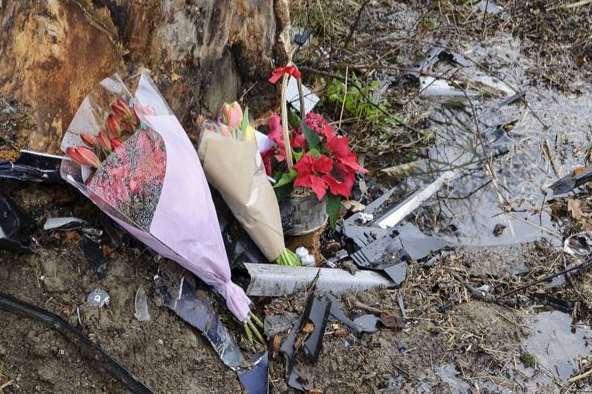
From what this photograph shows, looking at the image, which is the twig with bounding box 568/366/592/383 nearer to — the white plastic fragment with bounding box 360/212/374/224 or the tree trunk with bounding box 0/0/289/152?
the white plastic fragment with bounding box 360/212/374/224

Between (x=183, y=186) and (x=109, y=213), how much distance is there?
257mm

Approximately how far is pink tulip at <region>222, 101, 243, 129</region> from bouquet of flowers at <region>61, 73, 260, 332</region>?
29 centimetres

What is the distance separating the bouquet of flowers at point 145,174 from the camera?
1978 mm

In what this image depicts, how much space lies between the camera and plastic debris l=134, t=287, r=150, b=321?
2.12 meters

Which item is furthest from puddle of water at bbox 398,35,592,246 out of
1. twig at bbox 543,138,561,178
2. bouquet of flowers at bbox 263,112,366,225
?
bouquet of flowers at bbox 263,112,366,225

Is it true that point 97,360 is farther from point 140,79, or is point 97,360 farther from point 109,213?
point 140,79

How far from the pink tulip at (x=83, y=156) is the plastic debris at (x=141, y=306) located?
474mm

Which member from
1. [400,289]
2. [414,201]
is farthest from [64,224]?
[414,201]

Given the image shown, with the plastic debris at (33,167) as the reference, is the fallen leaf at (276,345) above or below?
below

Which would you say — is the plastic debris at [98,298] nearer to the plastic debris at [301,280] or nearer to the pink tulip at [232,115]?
the plastic debris at [301,280]

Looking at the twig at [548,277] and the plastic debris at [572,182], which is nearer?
the twig at [548,277]

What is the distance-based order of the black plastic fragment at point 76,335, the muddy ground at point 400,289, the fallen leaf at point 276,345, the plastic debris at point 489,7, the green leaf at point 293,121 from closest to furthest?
the black plastic fragment at point 76,335
the muddy ground at point 400,289
the fallen leaf at point 276,345
the green leaf at point 293,121
the plastic debris at point 489,7

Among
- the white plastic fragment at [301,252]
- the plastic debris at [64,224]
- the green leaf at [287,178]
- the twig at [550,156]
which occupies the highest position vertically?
the plastic debris at [64,224]

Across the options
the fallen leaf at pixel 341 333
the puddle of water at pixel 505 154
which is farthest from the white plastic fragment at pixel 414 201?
the fallen leaf at pixel 341 333
